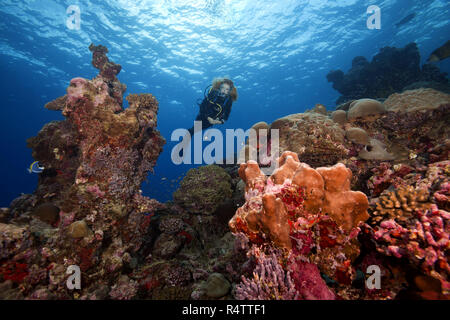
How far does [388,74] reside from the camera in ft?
51.2

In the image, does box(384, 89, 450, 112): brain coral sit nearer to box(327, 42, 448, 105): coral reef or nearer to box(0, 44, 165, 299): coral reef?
box(0, 44, 165, 299): coral reef

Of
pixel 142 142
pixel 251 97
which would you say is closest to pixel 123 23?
pixel 142 142

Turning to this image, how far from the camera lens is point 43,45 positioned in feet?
68.7

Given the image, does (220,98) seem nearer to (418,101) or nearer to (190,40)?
(418,101)

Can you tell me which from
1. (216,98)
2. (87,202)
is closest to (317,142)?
(216,98)

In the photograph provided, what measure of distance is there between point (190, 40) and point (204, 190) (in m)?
22.9

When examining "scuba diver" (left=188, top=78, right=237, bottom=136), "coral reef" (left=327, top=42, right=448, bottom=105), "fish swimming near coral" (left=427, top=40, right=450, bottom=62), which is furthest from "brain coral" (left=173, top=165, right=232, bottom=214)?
"coral reef" (left=327, top=42, right=448, bottom=105)

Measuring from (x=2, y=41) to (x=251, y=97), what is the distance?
137 feet

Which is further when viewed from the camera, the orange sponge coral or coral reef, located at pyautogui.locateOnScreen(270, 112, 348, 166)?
coral reef, located at pyautogui.locateOnScreen(270, 112, 348, 166)

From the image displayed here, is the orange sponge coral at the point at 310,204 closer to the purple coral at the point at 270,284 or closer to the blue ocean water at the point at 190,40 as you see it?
the purple coral at the point at 270,284

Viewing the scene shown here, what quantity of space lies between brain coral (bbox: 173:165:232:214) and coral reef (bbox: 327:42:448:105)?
1555 cm

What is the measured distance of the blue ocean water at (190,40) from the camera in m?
17.9

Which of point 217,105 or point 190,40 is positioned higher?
point 190,40

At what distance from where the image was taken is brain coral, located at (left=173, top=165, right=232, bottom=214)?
22.3 ft
